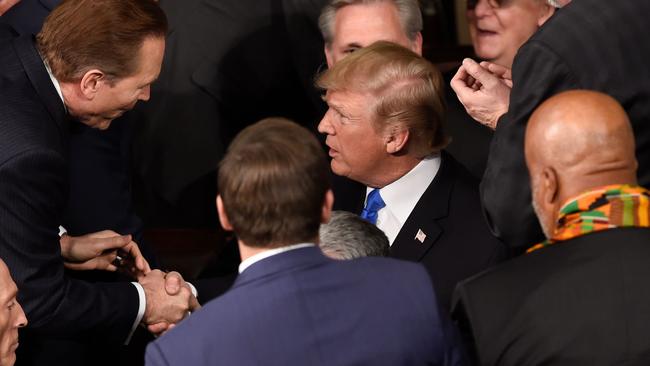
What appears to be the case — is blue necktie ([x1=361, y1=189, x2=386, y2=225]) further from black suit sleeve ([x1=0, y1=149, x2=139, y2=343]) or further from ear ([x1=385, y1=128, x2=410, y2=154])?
black suit sleeve ([x1=0, y1=149, x2=139, y2=343])

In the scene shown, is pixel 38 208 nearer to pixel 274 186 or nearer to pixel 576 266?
pixel 274 186

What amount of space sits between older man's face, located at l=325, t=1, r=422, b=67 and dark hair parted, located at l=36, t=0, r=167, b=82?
3.38ft

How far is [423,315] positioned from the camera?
2291 millimetres

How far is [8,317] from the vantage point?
2695 mm

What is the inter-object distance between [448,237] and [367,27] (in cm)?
108

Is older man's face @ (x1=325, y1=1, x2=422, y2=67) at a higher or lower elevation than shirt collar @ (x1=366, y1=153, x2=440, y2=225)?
higher

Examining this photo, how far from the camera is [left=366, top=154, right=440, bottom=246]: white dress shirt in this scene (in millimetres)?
3357

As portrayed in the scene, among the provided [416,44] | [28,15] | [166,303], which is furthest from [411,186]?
[28,15]

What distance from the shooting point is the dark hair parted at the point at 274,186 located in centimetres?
223

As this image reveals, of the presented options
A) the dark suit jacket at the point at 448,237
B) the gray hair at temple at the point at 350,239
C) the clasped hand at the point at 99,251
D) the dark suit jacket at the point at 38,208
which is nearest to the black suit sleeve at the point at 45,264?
the dark suit jacket at the point at 38,208

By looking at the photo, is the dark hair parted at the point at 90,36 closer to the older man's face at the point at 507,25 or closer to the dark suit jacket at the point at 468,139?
the dark suit jacket at the point at 468,139

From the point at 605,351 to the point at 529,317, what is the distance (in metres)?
0.16

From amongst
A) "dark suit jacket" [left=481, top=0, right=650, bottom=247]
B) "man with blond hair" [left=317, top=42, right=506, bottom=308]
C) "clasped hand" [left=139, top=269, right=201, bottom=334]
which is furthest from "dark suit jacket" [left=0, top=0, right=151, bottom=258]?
"dark suit jacket" [left=481, top=0, right=650, bottom=247]

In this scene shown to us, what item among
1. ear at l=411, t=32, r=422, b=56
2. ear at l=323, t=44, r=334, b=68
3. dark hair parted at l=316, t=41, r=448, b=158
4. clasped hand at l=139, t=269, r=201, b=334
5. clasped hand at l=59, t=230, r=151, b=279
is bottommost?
clasped hand at l=139, t=269, r=201, b=334
